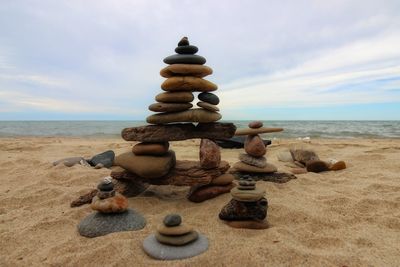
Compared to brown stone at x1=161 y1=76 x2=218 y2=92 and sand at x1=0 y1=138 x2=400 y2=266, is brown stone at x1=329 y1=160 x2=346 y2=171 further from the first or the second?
brown stone at x1=161 y1=76 x2=218 y2=92

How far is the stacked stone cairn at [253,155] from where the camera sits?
5684 millimetres

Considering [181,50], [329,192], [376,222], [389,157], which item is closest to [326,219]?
[376,222]

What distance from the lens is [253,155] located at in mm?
5844

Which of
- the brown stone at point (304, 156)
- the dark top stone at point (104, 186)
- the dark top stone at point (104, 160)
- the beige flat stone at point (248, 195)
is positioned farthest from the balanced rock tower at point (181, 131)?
the brown stone at point (304, 156)

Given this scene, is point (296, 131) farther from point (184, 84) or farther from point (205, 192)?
point (184, 84)

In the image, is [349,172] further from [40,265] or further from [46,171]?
[46,171]

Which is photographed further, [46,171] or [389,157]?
[389,157]

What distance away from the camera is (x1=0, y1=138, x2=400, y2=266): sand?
298cm

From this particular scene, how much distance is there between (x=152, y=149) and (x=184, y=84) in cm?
107

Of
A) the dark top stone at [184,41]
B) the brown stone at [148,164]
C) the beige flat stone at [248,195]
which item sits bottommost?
the beige flat stone at [248,195]

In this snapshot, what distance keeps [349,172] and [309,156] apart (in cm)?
103

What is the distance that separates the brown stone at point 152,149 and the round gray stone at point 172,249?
173cm

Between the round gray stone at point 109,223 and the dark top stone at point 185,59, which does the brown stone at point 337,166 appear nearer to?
the dark top stone at point 185,59

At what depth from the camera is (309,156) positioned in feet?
24.5
